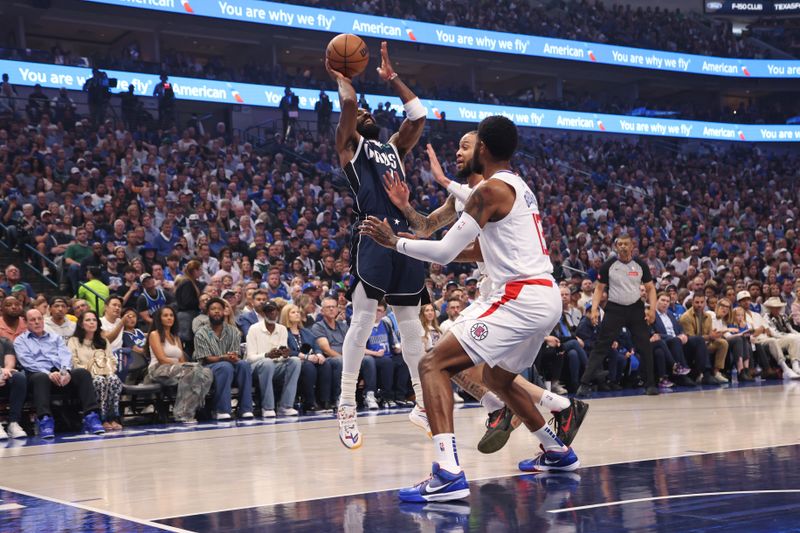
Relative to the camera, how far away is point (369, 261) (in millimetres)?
5930

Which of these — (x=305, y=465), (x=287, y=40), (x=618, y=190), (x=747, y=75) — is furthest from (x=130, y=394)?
(x=747, y=75)

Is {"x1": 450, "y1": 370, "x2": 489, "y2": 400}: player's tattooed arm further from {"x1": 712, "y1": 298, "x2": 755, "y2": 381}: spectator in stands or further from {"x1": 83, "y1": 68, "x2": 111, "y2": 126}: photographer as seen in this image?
{"x1": 83, "y1": 68, "x2": 111, "y2": 126}: photographer

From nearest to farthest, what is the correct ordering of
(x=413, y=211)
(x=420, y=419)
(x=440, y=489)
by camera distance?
(x=440, y=489) → (x=413, y=211) → (x=420, y=419)

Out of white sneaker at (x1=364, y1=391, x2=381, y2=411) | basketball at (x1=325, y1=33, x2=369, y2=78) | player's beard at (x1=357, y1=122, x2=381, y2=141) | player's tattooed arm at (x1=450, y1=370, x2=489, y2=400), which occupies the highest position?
basketball at (x1=325, y1=33, x2=369, y2=78)

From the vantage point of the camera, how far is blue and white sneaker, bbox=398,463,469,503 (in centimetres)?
437

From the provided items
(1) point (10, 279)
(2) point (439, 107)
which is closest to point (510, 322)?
(1) point (10, 279)

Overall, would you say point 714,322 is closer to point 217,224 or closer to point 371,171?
point 217,224

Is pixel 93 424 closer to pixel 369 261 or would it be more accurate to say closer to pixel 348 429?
pixel 348 429

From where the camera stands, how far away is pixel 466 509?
4199 mm

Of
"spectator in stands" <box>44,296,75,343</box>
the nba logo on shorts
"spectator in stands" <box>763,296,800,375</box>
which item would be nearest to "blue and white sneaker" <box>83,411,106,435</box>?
"spectator in stands" <box>44,296,75,343</box>

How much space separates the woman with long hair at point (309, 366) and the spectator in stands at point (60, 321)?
2298 mm

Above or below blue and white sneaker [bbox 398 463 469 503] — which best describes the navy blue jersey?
above

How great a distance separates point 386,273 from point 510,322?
4.91ft

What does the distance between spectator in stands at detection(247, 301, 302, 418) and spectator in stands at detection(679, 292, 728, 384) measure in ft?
20.0
